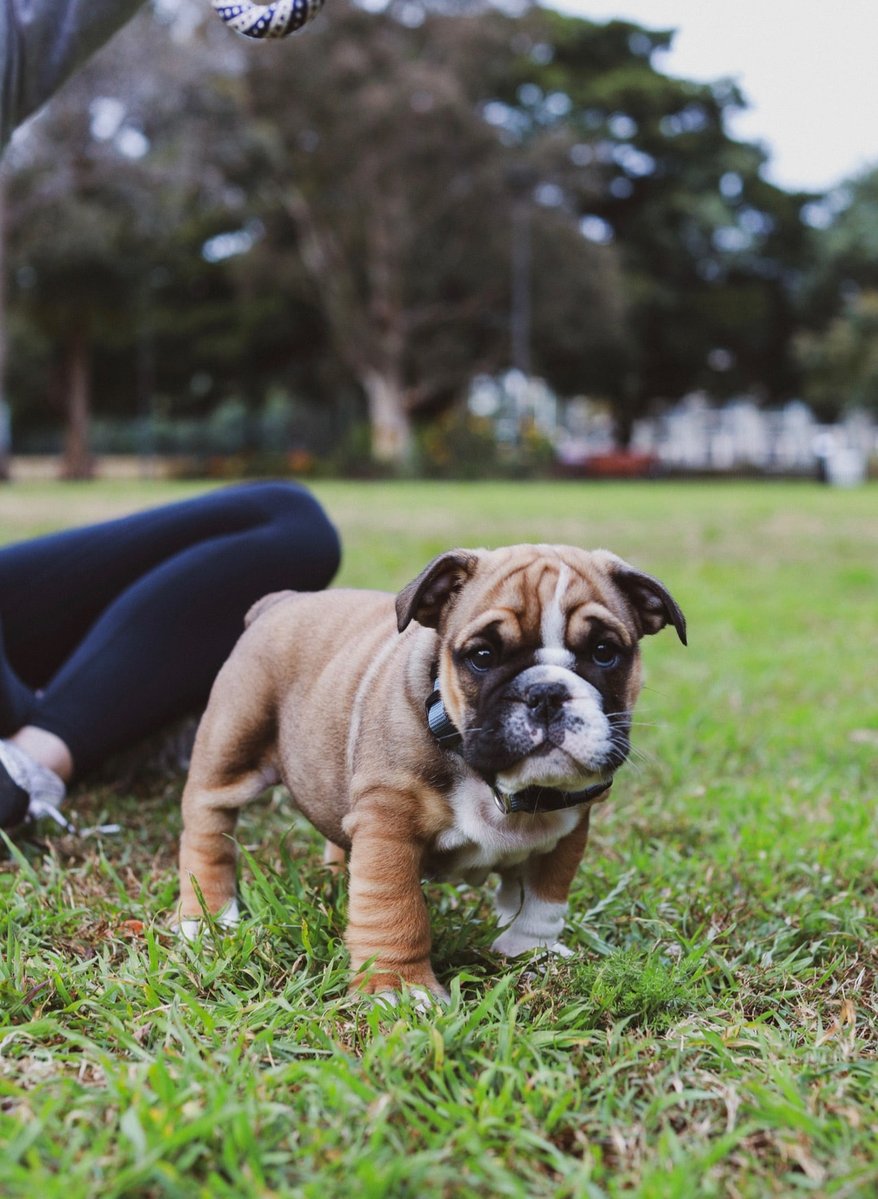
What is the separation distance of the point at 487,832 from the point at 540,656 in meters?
0.37

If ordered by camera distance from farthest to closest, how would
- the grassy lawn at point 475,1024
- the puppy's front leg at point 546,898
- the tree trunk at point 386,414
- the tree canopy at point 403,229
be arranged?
→ the tree trunk at point 386,414 < the tree canopy at point 403,229 < the puppy's front leg at point 546,898 < the grassy lawn at point 475,1024

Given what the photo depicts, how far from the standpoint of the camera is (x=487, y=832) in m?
2.35

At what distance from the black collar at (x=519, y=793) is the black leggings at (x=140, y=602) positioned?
53.4 inches

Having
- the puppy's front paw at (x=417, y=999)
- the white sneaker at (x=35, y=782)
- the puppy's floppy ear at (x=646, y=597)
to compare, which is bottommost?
the puppy's front paw at (x=417, y=999)

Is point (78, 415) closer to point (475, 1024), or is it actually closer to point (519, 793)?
point (519, 793)

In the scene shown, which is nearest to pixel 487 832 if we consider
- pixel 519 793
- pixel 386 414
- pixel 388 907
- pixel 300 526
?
pixel 519 793

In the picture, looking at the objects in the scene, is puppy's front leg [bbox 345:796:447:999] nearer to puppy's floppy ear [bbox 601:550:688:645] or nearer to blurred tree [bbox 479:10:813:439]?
puppy's floppy ear [bbox 601:550:688:645]

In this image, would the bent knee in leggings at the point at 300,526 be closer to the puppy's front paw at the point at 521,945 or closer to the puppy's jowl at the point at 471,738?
the puppy's jowl at the point at 471,738

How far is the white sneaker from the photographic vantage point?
Result: 3.07m

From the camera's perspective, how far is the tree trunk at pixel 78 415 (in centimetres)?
3453

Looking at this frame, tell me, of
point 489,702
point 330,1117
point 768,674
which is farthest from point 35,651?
point 768,674

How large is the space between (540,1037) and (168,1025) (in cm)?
66

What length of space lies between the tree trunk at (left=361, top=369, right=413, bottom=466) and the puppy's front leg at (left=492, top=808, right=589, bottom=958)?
101ft

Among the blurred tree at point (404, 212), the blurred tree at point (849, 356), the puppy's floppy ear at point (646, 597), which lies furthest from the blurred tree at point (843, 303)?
the puppy's floppy ear at point (646, 597)
